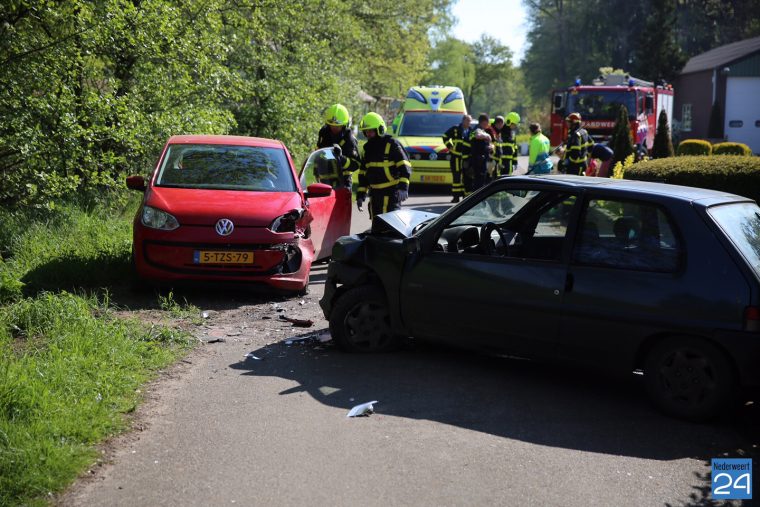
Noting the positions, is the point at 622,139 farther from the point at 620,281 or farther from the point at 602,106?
the point at 620,281

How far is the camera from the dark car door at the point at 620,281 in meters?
6.05

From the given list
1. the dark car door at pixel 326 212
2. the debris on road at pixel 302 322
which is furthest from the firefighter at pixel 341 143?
the debris on road at pixel 302 322

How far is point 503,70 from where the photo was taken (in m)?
102

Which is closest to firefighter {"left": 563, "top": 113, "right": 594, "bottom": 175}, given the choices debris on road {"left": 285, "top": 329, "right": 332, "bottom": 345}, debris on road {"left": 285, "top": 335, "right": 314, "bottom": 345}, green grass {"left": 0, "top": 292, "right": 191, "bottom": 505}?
debris on road {"left": 285, "top": 329, "right": 332, "bottom": 345}

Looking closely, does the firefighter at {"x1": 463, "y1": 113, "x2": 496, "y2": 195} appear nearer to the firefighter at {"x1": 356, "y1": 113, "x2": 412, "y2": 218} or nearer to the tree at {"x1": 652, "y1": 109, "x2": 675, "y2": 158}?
the firefighter at {"x1": 356, "y1": 113, "x2": 412, "y2": 218}

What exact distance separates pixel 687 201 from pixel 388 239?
2.38 m

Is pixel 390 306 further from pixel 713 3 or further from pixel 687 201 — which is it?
pixel 713 3

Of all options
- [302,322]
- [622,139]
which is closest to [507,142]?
[622,139]

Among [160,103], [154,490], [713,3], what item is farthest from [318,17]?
[713,3]

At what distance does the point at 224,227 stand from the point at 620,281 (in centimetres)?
443

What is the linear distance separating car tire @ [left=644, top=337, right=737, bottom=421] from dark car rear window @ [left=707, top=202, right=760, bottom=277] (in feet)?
2.00

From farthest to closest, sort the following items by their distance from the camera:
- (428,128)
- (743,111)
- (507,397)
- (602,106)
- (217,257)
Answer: (743,111) < (602,106) < (428,128) < (217,257) < (507,397)

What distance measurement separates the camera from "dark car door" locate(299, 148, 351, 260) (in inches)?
430

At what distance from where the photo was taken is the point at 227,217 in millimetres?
9367
